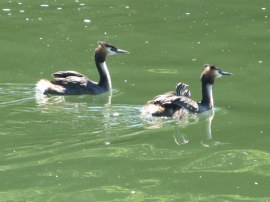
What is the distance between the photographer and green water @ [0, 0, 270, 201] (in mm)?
10406

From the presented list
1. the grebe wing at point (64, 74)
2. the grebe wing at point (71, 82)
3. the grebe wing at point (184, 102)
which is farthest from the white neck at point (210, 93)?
the grebe wing at point (64, 74)

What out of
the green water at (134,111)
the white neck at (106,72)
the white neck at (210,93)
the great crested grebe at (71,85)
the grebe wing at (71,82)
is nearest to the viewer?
the green water at (134,111)

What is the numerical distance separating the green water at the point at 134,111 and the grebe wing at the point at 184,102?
0.68 ft

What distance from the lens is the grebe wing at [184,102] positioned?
13.4 meters

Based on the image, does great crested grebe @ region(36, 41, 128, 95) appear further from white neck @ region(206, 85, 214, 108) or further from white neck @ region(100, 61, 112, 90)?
white neck @ region(206, 85, 214, 108)

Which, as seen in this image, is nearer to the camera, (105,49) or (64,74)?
(64,74)

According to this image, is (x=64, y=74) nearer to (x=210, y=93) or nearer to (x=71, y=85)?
(x=71, y=85)

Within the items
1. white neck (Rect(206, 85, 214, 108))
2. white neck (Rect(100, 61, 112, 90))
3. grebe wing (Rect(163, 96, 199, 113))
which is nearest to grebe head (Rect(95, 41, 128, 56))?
white neck (Rect(100, 61, 112, 90))

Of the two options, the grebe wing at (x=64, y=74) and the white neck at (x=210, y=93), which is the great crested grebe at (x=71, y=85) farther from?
the white neck at (x=210, y=93)

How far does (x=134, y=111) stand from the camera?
44.5 feet

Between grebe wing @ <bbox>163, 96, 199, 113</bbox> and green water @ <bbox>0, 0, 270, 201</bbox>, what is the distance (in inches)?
8.2

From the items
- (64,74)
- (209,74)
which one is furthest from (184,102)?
(64,74)

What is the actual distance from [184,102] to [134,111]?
77 centimetres

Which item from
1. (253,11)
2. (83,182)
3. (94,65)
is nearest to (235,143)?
(83,182)
